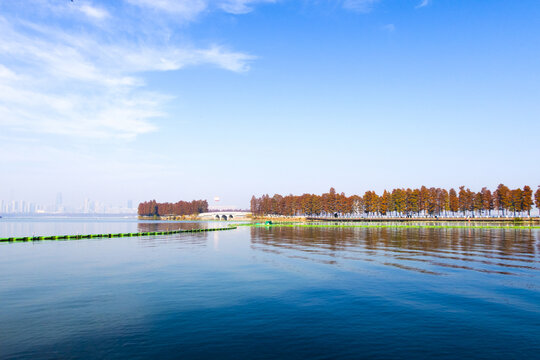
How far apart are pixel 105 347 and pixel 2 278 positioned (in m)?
25.7

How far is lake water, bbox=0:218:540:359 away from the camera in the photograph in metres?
17.0

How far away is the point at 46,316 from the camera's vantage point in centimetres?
2192

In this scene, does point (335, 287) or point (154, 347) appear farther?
point (335, 287)

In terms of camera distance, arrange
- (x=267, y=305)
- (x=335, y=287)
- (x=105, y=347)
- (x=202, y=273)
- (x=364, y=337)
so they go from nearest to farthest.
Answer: (x=105, y=347) < (x=364, y=337) < (x=267, y=305) < (x=335, y=287) < (x=202, y=273)

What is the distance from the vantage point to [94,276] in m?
35.8

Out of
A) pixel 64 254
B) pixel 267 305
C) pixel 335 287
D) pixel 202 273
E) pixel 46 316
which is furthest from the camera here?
pixel 64 254

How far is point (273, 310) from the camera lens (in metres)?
23.5

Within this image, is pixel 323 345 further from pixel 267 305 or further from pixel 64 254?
pixel 64 254

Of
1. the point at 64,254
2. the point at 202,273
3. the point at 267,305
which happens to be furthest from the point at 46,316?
the point at 64,254

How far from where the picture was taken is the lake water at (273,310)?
1698cm

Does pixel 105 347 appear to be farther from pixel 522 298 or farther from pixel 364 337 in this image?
pixel 522 298

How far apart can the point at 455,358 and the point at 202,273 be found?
86.4 ft

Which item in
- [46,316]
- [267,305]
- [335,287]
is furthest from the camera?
[335,287]

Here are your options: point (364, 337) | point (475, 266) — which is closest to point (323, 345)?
point (364, 337)
